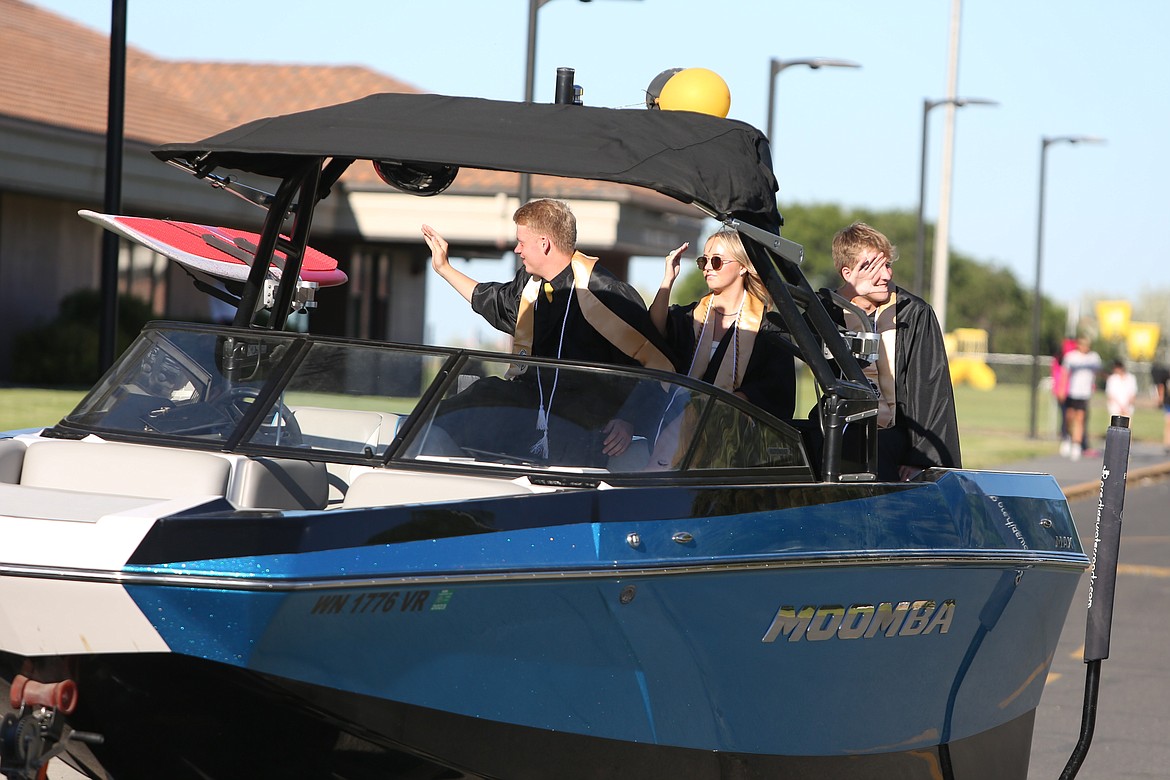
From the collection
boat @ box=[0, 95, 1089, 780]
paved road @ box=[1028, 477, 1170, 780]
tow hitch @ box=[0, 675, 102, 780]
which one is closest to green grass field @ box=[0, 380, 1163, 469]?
paved road @ box=[1028, 477, 1170, 780]

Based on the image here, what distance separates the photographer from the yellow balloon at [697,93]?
458 cm

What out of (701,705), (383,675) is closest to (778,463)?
(701,705)

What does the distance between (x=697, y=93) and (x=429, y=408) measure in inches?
52.7

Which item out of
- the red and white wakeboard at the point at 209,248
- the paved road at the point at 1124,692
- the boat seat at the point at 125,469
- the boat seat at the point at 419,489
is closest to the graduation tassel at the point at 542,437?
the boat seat at the point at 419,489

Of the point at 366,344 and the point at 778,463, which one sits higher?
the point at 366,344

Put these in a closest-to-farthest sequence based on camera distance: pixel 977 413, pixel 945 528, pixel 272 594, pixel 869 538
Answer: pixel 272 594
pixel 869 538
pixel 945 528
pixel 977 413

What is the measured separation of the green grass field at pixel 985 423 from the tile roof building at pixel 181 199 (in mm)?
Answer: 3543

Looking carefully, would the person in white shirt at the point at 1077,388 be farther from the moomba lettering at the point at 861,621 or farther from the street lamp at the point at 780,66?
the moomba lettering at the point at 861,621

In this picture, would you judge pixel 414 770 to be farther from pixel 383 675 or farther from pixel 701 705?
pixel 701 705

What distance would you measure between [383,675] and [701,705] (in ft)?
2.73

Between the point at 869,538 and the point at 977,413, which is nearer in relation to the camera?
the point at 869,538

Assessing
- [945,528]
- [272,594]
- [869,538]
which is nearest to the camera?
[272,594]

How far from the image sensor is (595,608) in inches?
134

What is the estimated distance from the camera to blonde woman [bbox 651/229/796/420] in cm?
468
